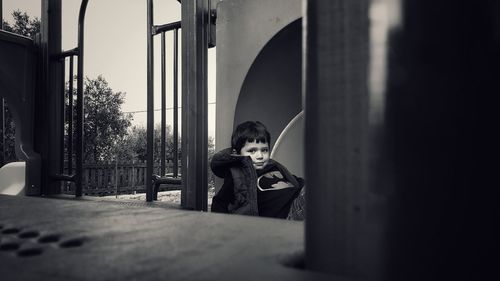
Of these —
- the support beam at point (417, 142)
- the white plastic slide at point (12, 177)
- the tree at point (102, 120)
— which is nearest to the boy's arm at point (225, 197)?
the white plastic slide at point (12, 177)

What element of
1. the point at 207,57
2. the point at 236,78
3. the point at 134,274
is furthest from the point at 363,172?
the point at 236,78

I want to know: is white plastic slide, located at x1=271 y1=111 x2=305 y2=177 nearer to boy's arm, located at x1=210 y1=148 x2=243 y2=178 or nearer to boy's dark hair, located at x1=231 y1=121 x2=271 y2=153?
boy's dark hair, located at x1=231 y1=121 x2=271 y2=153

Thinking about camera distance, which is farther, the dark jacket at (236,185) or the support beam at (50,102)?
the support beam at (50,102)

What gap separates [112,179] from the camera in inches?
338

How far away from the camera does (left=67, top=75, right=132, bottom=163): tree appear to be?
12.6m

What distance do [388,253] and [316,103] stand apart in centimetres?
11

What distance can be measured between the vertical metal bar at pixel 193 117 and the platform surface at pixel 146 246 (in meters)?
1.19

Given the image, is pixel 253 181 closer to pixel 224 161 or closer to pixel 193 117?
pixel 224 161

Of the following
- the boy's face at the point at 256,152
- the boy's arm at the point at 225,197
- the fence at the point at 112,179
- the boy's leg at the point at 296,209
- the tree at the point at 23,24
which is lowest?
the fence at the point at 112,179

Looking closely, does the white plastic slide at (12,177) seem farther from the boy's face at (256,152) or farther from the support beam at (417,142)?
the support beam at (417,142)

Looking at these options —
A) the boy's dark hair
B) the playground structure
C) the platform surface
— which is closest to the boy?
the boy's dark hair

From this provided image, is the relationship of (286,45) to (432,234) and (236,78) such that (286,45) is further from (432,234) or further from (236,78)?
(432,234)

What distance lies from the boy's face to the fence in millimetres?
6448

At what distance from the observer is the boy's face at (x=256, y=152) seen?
2.00 metres
